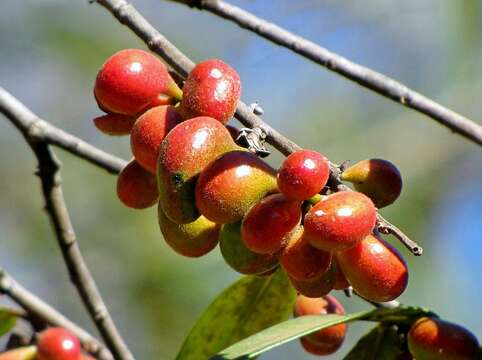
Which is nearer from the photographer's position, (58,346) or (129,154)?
(58,346)

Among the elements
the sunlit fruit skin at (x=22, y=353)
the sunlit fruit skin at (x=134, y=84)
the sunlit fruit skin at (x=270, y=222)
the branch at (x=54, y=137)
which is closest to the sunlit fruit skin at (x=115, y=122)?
the sunlit fruit skin at (x=134, y=84)

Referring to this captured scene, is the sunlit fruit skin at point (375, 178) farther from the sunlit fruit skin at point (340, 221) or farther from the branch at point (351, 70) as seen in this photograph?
the branch at point (351, 70)

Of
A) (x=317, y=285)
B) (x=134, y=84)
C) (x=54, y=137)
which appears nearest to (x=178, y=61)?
(x=134, y=84)

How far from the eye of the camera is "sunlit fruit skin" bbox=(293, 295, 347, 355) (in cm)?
150

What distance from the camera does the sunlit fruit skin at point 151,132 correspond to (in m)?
1.11

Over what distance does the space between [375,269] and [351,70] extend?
0.48 m

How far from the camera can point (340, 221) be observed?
3.23ft

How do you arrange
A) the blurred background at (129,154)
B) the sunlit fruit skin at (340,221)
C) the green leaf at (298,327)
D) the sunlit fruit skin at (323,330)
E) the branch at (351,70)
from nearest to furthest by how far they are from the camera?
the sunlit fruit skin at (340,221) < the green leaf at (298,327) < the branch at (351,70) < the sunlit fruit skin at (323,330) < the blurred background at (129,154)

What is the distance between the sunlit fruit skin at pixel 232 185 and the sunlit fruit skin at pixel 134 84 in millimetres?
165

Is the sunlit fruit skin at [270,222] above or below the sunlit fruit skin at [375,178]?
below

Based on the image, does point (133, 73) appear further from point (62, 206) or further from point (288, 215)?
point (62, 206)

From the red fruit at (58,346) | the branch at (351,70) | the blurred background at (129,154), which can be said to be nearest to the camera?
the branch at (351,70)

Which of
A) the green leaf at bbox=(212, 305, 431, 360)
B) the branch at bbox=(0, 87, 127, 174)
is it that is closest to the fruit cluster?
the green leaf at bbox=(212, 305, 431, 360)

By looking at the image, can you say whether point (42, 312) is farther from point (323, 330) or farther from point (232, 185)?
point (232, 185)
